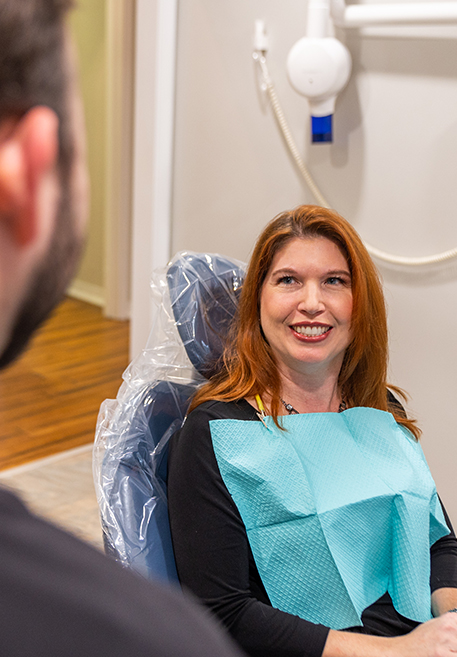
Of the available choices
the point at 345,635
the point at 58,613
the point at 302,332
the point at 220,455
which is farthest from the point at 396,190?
the point at 58,613

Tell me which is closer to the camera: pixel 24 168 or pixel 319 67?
pixel 24 168

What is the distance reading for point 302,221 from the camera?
131 centimetres

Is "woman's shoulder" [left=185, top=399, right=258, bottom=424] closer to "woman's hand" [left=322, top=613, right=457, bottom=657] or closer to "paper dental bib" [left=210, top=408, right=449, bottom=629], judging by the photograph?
"paper dental bib" [left=210, top=408, right=449, bottom=629]

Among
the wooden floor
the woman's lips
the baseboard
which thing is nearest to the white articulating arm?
the woman's lips

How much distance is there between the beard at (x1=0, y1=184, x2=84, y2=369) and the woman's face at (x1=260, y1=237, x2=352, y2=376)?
97 centimetres

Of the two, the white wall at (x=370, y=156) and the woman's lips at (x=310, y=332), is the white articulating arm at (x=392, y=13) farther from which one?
the woman's lips at (x=310, y=332)

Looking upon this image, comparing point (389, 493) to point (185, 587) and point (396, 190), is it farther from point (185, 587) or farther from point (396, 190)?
point (396, 190)

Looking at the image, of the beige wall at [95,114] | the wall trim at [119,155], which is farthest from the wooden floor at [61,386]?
the beige wall at [95,114]

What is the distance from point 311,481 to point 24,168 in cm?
99

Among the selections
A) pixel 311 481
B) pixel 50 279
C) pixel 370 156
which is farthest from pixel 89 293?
pixel 50 279

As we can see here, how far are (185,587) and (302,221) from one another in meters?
0.68

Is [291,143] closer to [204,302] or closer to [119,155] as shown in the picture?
[204,302]

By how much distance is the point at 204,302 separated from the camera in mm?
1382

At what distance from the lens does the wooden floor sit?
8.48ft
